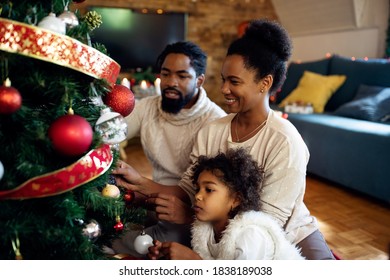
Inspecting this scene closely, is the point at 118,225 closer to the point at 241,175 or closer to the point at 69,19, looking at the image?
the point at 241,175

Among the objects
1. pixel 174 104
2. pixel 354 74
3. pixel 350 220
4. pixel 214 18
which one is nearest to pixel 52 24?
pixel 174 104

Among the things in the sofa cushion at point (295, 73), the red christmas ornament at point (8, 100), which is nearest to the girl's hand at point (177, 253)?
the red christmas ornament at point (8, 100)

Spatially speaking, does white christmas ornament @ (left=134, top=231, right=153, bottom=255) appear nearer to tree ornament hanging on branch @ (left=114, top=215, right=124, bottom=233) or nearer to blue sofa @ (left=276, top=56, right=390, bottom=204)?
tree ornament hanging on branch @ (left=114, top=215, right=124, bottom=233)

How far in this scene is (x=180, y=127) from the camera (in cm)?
152

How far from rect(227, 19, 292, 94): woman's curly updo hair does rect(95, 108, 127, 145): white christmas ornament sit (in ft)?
1.78

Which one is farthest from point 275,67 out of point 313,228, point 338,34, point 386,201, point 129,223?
point 338,34

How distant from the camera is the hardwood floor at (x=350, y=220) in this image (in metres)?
1.78

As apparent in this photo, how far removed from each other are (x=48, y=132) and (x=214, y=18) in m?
4.84

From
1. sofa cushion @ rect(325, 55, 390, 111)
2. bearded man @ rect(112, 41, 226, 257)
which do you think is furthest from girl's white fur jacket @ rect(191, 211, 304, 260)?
sofa cushion @ rect(325, 55, 390, 111)

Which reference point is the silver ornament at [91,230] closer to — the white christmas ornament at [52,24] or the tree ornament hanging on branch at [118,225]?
the tree ornament hanging on branch at [118,225]

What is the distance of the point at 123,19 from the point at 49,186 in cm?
448

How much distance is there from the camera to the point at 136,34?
4875 mm

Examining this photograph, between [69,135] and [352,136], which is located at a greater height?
[69,135]

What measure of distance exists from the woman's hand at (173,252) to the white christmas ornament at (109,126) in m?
0.34
